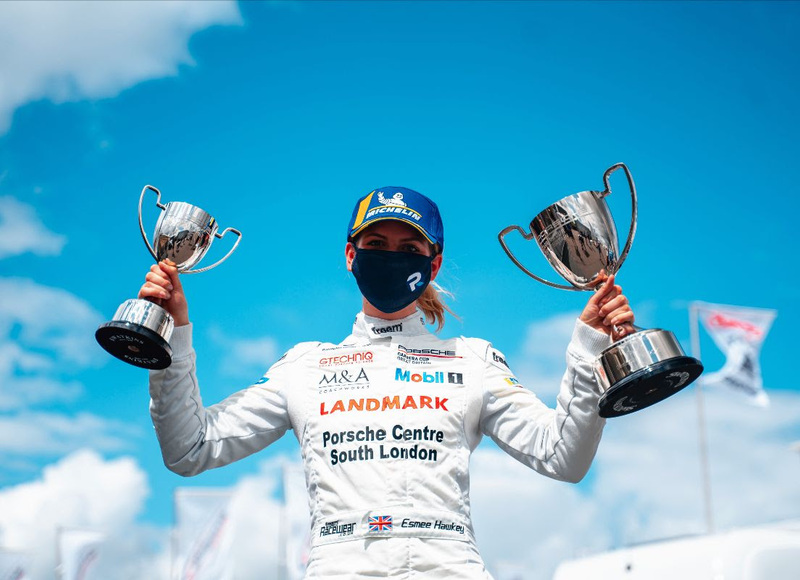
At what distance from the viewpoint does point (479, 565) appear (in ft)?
9.45

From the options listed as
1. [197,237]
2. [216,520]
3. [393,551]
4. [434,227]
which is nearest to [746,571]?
[393,551]

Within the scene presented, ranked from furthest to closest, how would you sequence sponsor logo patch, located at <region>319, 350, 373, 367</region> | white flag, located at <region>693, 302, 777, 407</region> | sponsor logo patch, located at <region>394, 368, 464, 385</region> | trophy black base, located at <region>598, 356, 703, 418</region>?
1. white flag, located at <region>693, 302, 777, 407</region>
2. sponsor logo patch, located at <region>319, 350, 373, 367</region>
3. sponsor logo patch, located at <region>394, 368, 464, 385</region>
4. trophy black base, located at <region>598, 356, 703, 418</region>

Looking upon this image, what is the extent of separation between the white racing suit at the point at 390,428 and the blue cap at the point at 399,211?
39 centimetres

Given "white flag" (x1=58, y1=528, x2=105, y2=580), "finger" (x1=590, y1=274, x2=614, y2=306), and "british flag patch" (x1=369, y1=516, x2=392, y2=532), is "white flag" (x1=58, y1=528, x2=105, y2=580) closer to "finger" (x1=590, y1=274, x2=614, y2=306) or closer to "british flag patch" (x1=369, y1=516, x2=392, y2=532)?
"british flag patch" (x1=369, y1=516, x2=392, y2=532)

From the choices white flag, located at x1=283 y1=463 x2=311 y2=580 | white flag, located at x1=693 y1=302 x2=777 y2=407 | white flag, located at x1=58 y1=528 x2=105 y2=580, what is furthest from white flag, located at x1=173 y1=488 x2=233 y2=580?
white flag, located at x1=693 y1=302 x2=777 y2=407

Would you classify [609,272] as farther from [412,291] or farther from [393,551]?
[393,551]

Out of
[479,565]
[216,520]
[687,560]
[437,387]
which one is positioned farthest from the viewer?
[216,520]

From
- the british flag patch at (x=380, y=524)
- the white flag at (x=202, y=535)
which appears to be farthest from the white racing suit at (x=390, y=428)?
the white flag at (x=202, y=535)

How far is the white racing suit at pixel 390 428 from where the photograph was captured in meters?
2.82

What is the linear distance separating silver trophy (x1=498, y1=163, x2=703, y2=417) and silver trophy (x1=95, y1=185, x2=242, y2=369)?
126cm

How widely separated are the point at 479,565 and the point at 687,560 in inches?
58.2

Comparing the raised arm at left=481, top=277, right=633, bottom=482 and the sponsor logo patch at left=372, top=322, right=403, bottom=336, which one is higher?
the sponsor logo patch at left=372, top=322, right=403, bottom=336

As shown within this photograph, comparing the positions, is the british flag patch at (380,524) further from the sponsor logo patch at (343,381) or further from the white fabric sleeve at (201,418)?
the white fabric sleeve at (201,418)

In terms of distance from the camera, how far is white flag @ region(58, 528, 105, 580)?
1778cm
